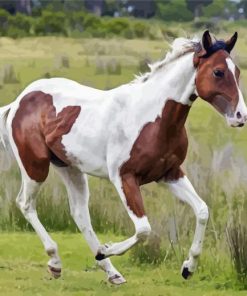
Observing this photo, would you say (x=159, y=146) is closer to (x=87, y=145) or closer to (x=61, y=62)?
(x=87, y=145)

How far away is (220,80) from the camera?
8719 mm

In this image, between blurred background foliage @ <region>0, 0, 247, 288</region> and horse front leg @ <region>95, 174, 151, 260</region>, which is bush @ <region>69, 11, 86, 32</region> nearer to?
blurred background foliage @ <region>0, 0, 247, 288</region>

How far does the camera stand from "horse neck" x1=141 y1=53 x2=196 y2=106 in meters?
8.98

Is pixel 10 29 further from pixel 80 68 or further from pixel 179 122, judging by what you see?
Answer: pixel 179 122

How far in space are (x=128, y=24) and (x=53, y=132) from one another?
94.2 feet

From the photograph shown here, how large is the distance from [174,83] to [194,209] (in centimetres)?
91

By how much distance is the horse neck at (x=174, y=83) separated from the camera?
898cm

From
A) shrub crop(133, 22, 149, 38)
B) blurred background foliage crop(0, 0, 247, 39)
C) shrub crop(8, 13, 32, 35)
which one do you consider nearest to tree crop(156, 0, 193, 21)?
blurred background foliage crop(0, 0, 247, 39)

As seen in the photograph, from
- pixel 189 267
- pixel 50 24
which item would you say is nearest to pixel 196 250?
pixel 189 267

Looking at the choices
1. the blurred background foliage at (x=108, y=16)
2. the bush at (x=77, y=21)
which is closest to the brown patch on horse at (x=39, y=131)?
the blurred background foliage at (x=108, y=16)

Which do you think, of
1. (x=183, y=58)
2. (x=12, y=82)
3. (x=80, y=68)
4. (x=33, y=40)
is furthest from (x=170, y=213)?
(x=33, y=40)

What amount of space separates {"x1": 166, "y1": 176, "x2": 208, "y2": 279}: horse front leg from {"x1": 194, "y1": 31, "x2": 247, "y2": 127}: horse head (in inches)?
28.4

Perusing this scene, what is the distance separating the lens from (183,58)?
907 centimetres

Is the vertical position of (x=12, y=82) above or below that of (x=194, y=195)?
below
